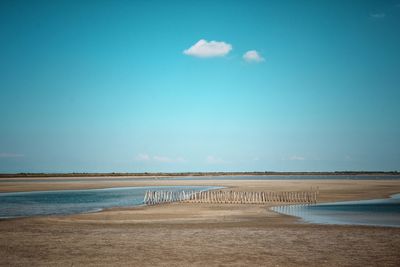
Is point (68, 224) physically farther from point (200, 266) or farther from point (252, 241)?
point (200, 266)

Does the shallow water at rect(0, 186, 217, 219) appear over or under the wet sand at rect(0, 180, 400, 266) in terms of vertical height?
under

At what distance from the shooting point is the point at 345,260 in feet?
44.8

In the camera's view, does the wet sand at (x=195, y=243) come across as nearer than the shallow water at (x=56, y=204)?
Yes

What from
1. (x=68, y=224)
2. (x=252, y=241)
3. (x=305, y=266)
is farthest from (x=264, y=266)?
(x=68, y=224)

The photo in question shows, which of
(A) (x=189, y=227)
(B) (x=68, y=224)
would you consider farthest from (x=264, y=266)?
(B) (x=68, y=224)

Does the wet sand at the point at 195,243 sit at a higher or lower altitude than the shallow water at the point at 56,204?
higher

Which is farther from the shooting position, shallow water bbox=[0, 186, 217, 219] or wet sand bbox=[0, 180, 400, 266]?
shallow water bbox=[0, 186, 217, 219]

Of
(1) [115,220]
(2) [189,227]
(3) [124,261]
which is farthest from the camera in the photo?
(1) [115,220]

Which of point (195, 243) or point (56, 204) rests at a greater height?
point (195, 243)

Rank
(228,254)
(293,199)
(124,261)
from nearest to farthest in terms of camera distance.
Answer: (124,261)
(228,254)
(293,199)

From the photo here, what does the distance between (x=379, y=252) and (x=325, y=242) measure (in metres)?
2.43

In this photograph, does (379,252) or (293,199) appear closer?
(379,252)

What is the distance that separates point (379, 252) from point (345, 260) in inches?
80.0

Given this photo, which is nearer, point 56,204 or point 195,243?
point 195,243
